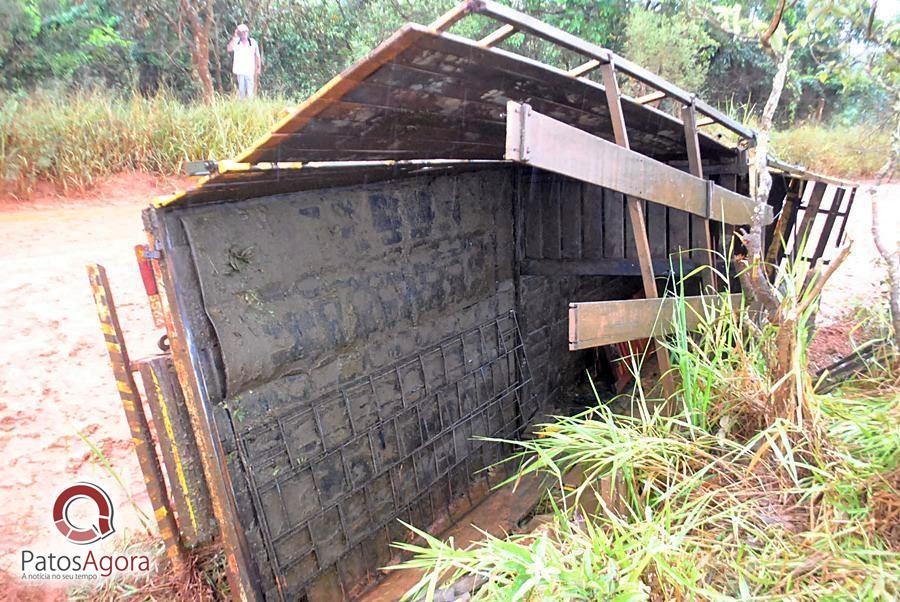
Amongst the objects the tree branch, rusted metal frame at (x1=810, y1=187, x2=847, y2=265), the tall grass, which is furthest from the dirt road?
rusted metal frame at (x1=810, y1=187, x2=847, y2=265)

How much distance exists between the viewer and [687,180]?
2918 millimetres

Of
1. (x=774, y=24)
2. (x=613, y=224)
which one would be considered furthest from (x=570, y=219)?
(x=774, y=24)

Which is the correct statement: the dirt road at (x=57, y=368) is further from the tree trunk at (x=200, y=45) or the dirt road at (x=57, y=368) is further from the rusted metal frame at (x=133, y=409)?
the tree trunk at (x=200, y=45)

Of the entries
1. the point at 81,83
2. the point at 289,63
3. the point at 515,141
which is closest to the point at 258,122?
the point at 81,83

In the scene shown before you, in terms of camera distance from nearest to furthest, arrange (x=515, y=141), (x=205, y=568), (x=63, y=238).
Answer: (x=515, y=141) < (x=205, y=568) < (x=63, y=238)

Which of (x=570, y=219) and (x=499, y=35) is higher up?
(x=499, y=35)

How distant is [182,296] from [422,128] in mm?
1314

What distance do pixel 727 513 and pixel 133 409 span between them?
2.41 meters

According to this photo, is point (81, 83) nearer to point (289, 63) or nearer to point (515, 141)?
point (289, 63)

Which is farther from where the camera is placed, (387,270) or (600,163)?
(387,270)

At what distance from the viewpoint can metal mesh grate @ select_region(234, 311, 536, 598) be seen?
2902mm

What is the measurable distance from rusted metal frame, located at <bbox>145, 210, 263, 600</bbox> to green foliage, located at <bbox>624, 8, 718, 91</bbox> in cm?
1314

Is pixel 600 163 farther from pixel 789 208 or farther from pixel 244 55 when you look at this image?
pixel 244 55

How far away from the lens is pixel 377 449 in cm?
351
